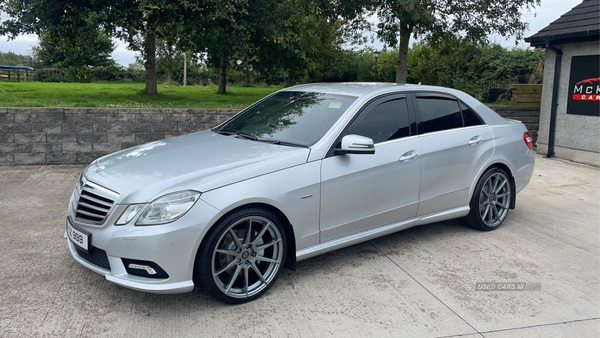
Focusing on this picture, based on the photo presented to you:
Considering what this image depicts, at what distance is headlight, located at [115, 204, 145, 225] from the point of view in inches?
133

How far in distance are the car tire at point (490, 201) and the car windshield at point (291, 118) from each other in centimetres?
183

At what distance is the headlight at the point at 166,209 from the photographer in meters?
3.35

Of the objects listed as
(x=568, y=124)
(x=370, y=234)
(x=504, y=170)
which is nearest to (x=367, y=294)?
(x=370, y=234)

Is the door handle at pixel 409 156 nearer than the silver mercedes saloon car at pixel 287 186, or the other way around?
the silver mercedes saloon car at pixel 287 186

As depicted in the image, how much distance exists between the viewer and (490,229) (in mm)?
5512

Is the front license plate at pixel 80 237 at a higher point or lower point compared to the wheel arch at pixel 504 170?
lower

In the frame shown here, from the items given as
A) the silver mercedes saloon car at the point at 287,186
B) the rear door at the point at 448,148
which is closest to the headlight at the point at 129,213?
the silver mercedes saloon car at the point at 287,186

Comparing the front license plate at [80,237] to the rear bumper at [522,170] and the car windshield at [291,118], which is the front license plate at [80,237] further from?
the rear bumper at [522,170]

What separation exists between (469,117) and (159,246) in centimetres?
362

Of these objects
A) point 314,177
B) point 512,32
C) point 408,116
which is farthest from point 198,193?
point 512,32

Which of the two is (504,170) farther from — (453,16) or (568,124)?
(453,16)

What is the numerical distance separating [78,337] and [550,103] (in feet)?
33.8

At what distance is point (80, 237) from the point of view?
11.9 feet

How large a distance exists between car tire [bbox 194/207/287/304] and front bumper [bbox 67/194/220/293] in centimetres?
10
